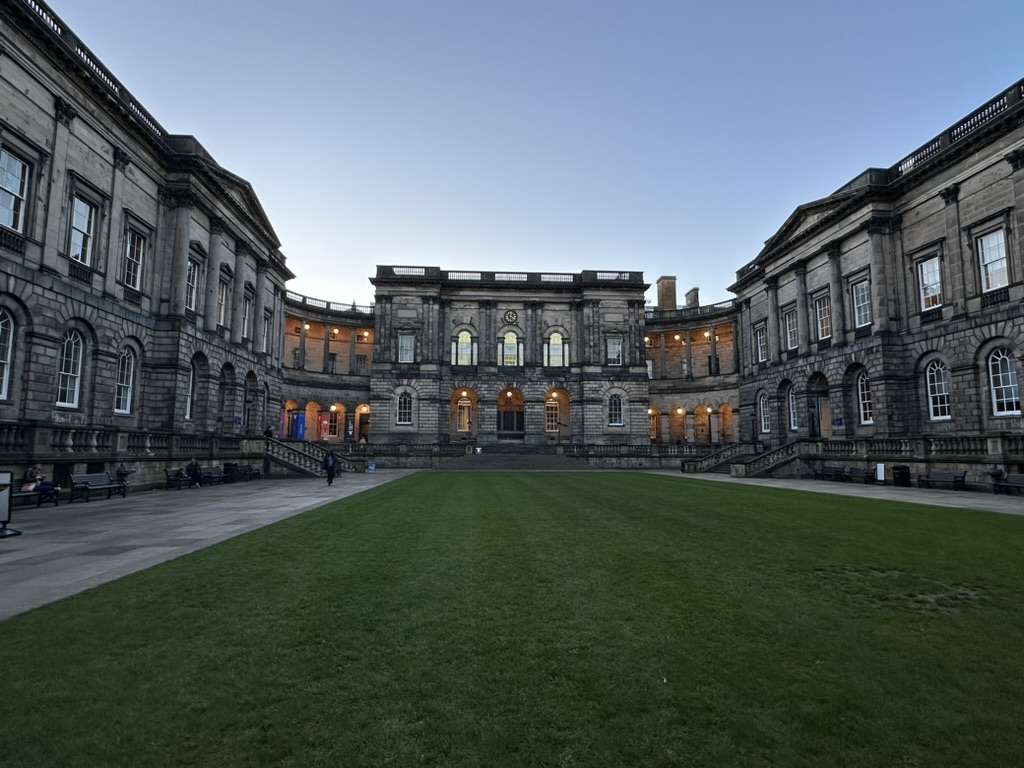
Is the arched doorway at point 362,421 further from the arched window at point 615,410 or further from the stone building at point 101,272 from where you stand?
the arched window at point 615,410

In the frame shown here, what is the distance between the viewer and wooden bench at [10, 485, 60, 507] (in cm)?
1430

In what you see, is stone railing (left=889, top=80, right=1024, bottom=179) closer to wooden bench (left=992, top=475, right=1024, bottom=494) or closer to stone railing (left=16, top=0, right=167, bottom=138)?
wooden bench (left=992, top=475, right=1024, bottom=494)

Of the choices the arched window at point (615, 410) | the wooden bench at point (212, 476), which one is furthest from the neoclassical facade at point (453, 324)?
the wooden bench at point (212, 476)

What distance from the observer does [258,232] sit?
33.8 m

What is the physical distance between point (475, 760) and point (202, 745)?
1.52 m

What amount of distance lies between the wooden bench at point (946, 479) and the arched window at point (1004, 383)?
3.75 m

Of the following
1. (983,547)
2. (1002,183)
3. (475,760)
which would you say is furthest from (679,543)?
(1002,183)

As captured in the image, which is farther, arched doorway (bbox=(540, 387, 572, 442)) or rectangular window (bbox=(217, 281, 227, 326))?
arched doorway (bbox=(540, 387, 572, 442))

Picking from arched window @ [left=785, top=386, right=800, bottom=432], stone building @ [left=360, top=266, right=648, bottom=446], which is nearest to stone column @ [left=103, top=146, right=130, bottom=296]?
stone building @ [left=360, top=266, right=648, bottom=446]

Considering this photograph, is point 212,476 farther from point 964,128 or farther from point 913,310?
point 964,128

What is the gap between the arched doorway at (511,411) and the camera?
49.1 metres

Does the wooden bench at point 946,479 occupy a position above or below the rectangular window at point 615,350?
below

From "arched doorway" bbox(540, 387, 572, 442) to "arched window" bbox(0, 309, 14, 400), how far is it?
Answer: 3687 cm

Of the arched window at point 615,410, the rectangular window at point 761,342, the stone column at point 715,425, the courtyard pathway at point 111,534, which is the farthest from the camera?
the stone column at point 715,425
